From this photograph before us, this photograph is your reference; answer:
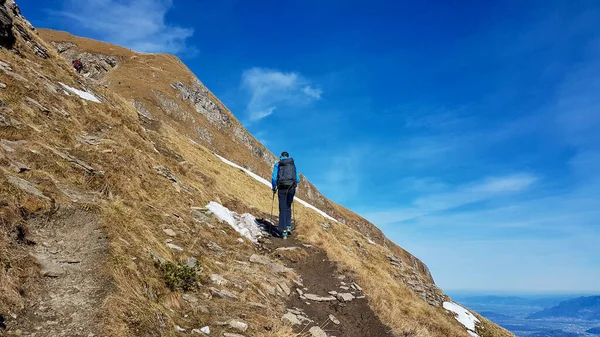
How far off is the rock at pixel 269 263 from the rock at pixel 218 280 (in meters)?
2.69

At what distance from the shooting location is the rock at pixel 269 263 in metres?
11.2

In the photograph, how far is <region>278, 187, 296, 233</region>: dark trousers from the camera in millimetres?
15178

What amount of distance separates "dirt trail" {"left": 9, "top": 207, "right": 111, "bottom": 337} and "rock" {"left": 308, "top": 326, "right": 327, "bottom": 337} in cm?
431

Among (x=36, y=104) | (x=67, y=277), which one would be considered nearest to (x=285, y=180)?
(x=36, y=104)

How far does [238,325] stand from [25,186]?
552 cm

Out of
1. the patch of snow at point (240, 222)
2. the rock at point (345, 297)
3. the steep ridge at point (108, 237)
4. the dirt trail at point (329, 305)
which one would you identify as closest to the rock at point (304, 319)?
the dirt trail at point (329, 305)

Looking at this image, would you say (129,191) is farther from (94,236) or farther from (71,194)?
(94,236)

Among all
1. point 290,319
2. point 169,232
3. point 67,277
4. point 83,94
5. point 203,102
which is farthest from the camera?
point 203,102

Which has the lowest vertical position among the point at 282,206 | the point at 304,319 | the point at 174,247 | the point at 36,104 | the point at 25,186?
the point at 304,319

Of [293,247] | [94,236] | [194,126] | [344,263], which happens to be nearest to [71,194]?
[94,236]

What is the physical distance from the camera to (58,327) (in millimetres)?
4949

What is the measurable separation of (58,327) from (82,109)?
12.9 m

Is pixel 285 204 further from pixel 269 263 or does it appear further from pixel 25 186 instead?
pixel 25 186

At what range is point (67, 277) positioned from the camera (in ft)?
19.5
